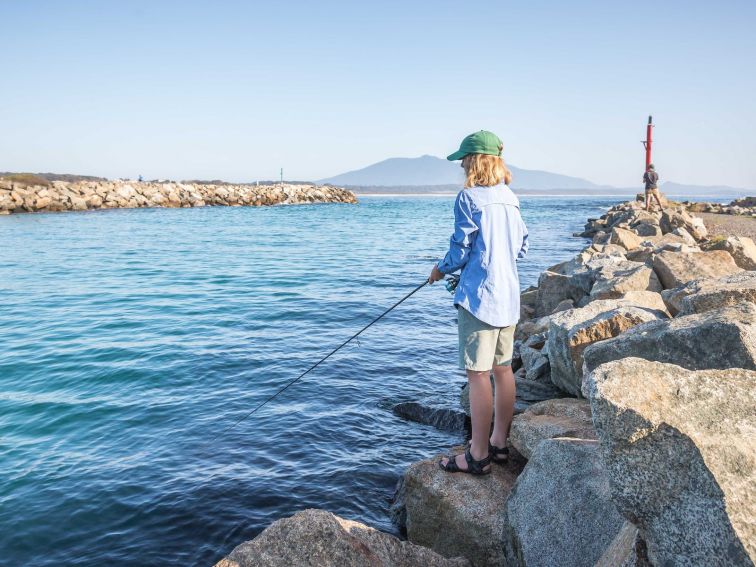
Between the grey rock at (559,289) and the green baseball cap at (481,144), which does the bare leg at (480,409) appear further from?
the grey rock at (559,289)

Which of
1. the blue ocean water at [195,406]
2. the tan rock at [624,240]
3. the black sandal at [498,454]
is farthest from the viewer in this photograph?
the tan rock at [624,240]

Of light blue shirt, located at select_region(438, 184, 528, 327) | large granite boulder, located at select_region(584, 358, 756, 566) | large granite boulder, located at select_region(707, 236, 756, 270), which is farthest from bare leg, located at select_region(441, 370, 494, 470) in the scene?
large granite boulder, located at select_region(707, 236, 756, 270)

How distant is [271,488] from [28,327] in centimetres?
817

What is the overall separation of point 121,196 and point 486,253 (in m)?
54.1

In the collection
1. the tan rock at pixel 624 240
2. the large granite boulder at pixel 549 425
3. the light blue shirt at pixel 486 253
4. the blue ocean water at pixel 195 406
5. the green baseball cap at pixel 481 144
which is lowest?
the blue ocean water at pixel 195 406

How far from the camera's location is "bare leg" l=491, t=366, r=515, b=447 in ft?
14.6

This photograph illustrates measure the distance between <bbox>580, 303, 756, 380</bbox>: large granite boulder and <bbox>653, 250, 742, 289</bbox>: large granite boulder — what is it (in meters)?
4.48

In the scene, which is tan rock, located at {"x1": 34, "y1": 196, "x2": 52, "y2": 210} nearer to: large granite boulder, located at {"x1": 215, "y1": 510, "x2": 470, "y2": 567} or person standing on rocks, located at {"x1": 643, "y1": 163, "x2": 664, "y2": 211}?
person standing on rocks, located at {"x1": 643, "y1": 163, "x2": 664, "y2": 211}

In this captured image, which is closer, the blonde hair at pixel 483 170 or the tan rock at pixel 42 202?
the blonde hair at pixel 483 170

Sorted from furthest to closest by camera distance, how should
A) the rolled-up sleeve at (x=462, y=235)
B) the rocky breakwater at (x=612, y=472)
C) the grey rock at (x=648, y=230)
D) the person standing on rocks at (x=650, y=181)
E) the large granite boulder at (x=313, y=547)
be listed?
the person standing on rocks at (x=650, y=181), the grey rock at (x=648, y=230), the rolled-up sleeve at (x=462, y=235), the large granite boulder at (x=313, y=547), the rocky breakwater at (x=612, y=472)

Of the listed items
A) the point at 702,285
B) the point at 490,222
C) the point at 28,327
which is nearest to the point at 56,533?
the point at 490,222

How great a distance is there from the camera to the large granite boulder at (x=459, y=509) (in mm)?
4000

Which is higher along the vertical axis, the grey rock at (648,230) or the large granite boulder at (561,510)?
the grey rock at (648,230)

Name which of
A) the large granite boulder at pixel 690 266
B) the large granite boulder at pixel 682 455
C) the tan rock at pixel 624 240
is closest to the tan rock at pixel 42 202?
the tan rock at pixel 624 240
